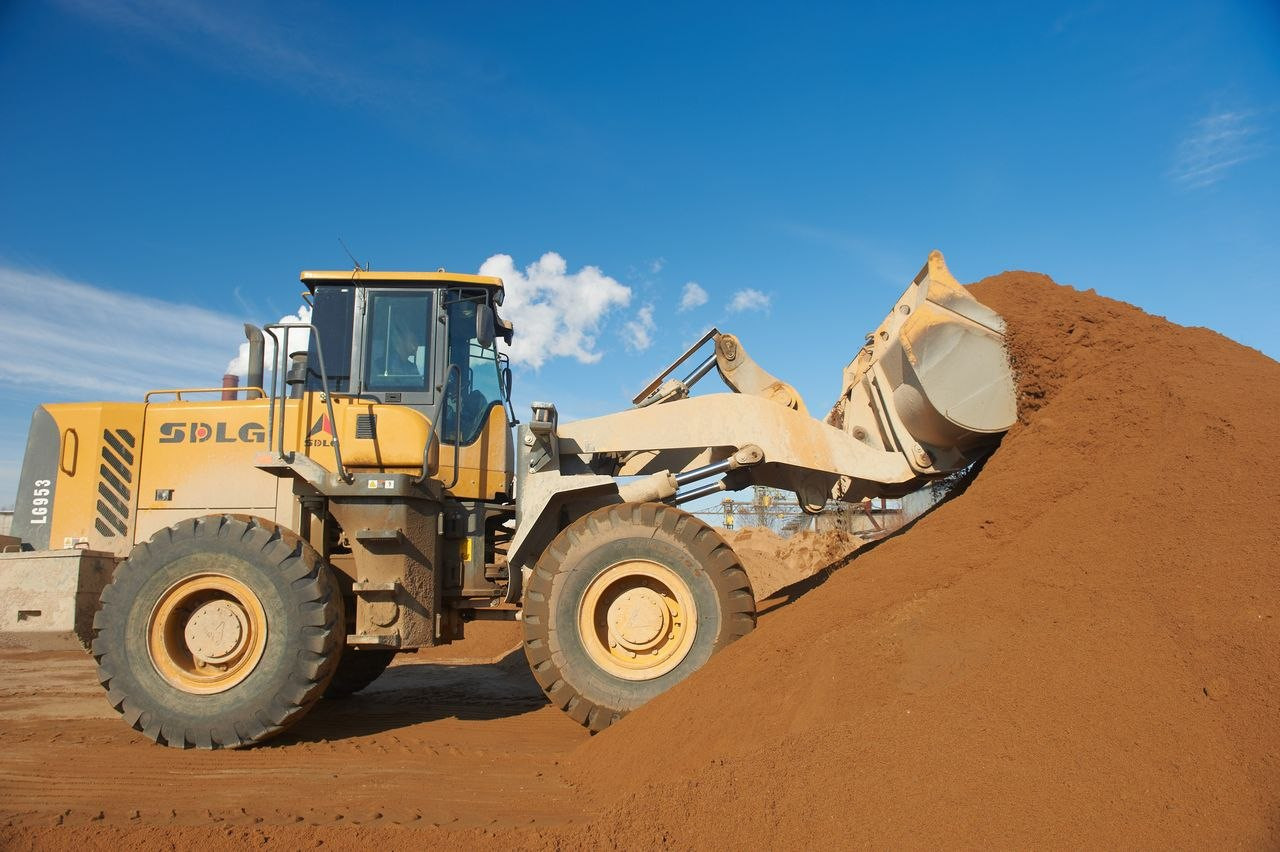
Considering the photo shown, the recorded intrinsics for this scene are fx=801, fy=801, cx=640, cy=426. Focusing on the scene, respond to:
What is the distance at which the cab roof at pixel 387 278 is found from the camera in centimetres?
656

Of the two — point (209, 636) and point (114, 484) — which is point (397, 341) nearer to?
point (114, 484)

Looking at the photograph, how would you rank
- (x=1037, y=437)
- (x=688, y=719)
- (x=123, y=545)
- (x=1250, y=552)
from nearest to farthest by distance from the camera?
1. (x=1250, y=552)
2. (x=688, y=719)
3. (x=1037, y=437)
4. (x=123, y=545)

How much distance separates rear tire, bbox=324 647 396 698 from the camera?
24.4 ft

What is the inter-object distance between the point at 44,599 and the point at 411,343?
121 inches

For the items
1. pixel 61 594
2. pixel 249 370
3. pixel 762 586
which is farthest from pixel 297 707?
pixel 762 586

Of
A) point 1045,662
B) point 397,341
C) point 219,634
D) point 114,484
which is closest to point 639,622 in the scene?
point 1045,662

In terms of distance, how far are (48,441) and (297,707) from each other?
10.2ft

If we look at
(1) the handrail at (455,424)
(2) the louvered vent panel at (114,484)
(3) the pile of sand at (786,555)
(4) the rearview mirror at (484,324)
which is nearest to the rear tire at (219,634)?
(2) the louvered vent panel at (114,484)

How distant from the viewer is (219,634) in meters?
5.45

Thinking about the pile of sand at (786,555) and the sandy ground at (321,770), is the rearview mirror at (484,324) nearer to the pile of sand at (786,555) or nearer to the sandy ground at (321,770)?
the sandy ground at (321,770)

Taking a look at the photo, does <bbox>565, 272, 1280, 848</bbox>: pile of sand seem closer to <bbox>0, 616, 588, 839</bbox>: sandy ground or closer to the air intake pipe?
<bbox>0, 616, 588, 839</bbox>: sandy ground

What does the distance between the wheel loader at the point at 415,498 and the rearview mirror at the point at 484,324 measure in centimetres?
2

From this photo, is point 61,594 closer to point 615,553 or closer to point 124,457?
point 124,457

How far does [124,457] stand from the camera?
6.31 m
